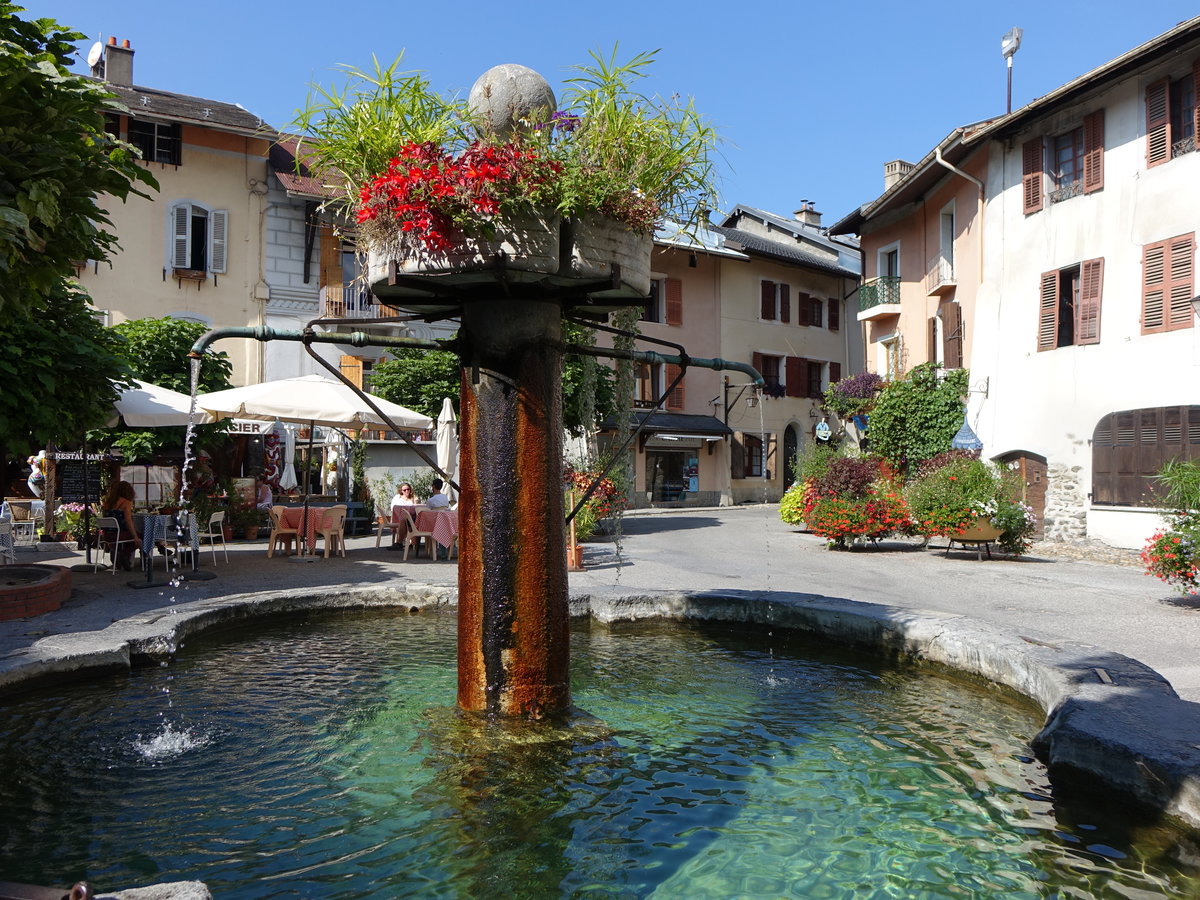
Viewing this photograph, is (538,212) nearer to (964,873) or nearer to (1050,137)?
(964,873)

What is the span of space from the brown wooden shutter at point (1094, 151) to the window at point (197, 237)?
2110cm

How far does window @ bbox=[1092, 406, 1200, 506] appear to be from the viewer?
15.9 meters

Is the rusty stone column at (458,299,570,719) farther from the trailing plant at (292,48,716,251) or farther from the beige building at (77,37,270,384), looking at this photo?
the beige building at (77,37,270,384)

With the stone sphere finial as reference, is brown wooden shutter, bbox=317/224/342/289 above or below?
above

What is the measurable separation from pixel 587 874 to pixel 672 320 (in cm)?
3356

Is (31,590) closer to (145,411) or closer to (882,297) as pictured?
(145,411)

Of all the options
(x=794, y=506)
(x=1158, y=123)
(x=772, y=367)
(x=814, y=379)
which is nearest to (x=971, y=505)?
(x=794, y=506)

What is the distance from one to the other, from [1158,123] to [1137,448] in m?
5.90

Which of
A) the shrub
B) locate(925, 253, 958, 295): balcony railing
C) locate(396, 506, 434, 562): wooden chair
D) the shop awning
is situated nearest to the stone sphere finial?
locate(396, 506, 434, 562): wooden chair

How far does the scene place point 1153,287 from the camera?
16.7 m

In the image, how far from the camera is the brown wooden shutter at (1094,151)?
17906mm

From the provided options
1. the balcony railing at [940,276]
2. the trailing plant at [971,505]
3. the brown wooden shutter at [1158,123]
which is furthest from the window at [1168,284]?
the balcony railing at [940,276]

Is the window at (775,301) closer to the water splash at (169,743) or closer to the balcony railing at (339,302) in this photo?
the balcony railing at (339,302)

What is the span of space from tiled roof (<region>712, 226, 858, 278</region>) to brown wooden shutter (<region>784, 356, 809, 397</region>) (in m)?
3.96
